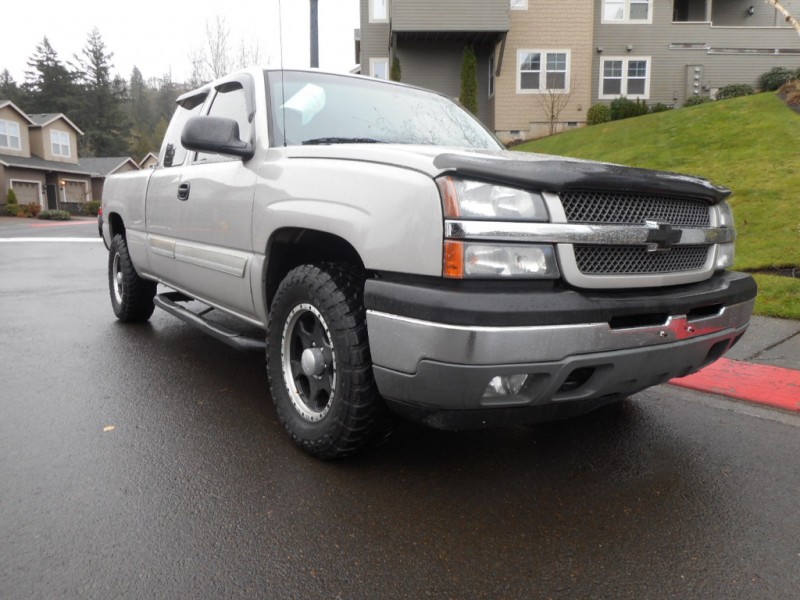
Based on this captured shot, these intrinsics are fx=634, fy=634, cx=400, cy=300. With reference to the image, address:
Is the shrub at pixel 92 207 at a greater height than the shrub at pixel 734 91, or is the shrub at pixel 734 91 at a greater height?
the shrub at pixel 734 91

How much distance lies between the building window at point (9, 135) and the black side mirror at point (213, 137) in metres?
45.3

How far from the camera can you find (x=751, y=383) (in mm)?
4215

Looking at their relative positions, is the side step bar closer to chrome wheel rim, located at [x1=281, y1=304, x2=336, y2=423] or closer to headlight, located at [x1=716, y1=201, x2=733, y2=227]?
chrome wheel rim, located at [x1=281, y1=304, x2=336, y2=423]

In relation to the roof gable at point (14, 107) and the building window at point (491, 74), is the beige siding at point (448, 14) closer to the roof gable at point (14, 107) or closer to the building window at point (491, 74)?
the building window at point (491, 74)

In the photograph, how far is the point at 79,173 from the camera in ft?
151

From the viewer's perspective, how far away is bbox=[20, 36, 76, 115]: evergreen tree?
64562mm

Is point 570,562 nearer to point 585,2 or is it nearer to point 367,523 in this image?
point 367,523

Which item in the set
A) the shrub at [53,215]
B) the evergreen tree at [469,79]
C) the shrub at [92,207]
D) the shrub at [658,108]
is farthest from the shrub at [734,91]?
the shrub at [92,207]

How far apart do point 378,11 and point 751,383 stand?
23531mm

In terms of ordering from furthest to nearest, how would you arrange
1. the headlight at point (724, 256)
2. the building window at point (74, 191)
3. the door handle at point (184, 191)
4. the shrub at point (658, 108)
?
the building window at point (74, 191) < the shrub at point (658, 108) < the door handle at point (184, 191) < the headlight at point (724, 256)

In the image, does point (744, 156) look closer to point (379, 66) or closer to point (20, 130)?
point (379, 66)

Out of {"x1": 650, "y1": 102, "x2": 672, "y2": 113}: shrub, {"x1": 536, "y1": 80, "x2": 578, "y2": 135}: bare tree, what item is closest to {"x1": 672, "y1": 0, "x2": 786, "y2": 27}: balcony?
{"x1": 650, "y1": 102, "x2": 672, "y2": 113}: shrub

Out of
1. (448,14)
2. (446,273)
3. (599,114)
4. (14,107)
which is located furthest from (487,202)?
(14,107)

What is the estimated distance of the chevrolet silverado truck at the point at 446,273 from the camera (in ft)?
7.28
